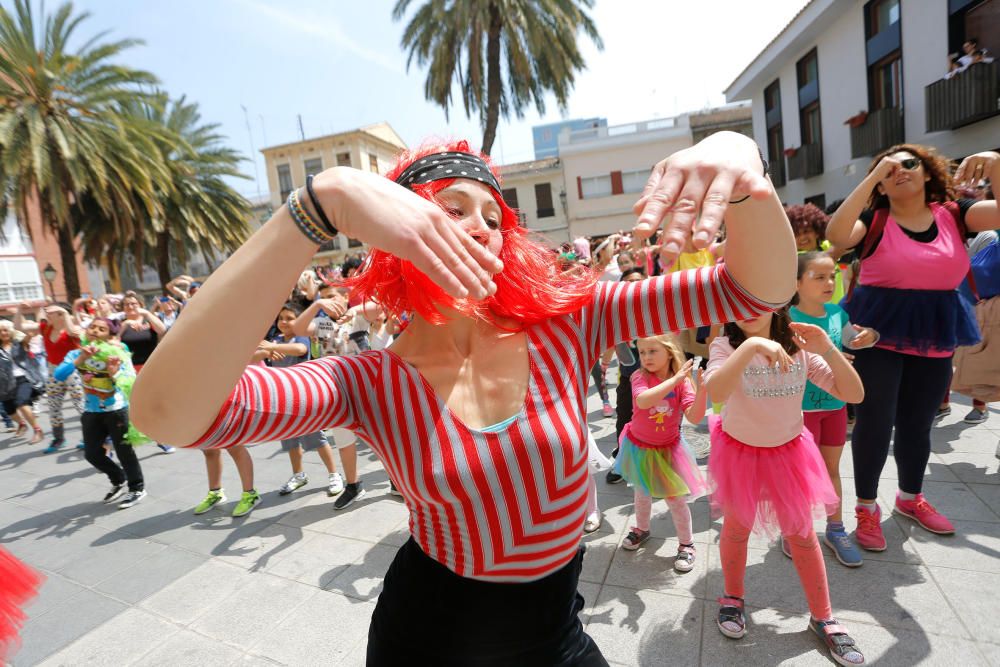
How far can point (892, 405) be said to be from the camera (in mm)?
2715

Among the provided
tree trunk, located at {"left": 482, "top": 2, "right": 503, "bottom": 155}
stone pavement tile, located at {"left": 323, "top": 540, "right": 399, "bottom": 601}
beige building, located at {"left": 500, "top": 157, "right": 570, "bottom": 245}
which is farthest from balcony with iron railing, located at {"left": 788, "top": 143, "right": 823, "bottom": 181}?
stone pavement tile, located at {"left": 323, "top": 540, "right": 399, "bottom": 601}

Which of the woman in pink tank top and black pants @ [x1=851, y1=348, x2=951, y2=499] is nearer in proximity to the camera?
the woman in pink tank top

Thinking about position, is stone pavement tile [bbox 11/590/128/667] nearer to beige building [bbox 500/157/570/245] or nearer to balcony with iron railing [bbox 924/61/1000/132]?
balcony with iron railing [bbox 924/61/1000/132]

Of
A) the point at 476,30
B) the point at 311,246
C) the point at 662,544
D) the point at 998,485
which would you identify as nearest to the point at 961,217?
the point at 998,485

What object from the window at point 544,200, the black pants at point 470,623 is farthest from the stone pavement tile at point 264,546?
the window at point 544,200

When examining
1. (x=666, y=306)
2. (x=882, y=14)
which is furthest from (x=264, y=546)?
(x=882, y=14)

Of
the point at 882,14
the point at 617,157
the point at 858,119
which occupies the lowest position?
the point at 858,119

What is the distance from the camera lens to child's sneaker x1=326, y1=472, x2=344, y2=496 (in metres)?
4.47

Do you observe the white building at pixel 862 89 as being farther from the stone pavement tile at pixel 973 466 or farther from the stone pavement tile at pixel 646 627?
the stone pavement tile at pixel 646 627

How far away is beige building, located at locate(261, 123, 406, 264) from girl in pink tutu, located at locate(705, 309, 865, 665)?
3417 centimetres

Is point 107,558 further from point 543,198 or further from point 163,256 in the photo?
point 543,198

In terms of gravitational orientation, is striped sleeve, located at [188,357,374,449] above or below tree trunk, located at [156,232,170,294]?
below

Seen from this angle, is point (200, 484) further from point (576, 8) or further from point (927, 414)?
point (576, 8)

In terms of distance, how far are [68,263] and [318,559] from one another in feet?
42.4
